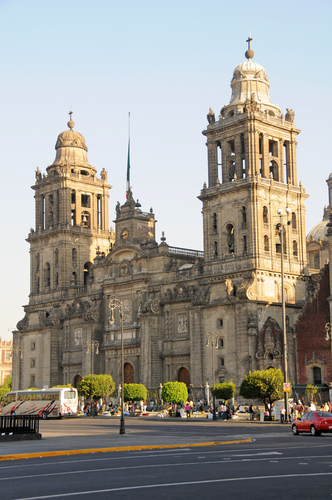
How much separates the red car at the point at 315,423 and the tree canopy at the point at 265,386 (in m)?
18.0

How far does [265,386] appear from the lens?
2052 inches

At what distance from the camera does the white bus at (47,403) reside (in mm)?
63812

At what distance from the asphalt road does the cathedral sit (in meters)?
42.8

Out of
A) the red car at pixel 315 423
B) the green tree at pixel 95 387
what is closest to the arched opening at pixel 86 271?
the green tree at pixel 95 387

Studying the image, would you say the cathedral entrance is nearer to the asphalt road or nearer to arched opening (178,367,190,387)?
arched opening (178,367,190,387)

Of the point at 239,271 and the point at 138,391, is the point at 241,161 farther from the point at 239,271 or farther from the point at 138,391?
the point at 138,391

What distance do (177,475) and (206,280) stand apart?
2229 inches

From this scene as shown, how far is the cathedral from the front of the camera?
228 feet

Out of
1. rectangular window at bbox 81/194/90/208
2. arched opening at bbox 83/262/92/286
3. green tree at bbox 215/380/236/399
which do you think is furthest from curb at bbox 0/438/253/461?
rectangular window at bbox 81/194/90/208

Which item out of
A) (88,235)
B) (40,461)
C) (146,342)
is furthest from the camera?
(88,235)

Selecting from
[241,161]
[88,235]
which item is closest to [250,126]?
[241,161]

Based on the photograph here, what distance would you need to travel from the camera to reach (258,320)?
Result: 68.7m

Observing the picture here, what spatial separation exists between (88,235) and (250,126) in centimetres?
3181

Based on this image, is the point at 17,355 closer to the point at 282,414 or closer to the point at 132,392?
the point at 132,392
